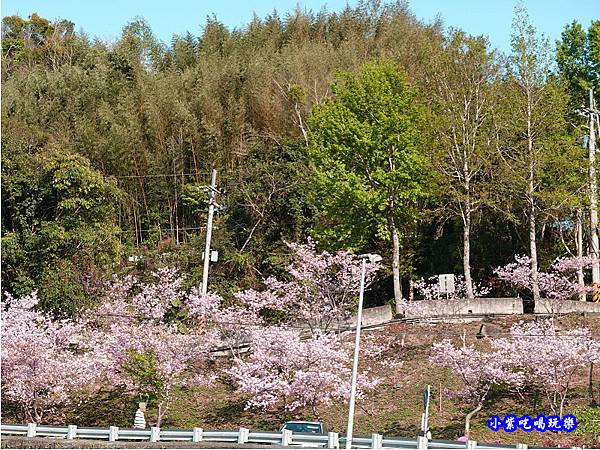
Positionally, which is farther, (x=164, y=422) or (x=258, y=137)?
(x=258, y=137)

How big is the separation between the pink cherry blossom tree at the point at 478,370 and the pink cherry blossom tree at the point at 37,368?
37.4 feet

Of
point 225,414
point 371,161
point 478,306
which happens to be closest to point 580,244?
point 478,306

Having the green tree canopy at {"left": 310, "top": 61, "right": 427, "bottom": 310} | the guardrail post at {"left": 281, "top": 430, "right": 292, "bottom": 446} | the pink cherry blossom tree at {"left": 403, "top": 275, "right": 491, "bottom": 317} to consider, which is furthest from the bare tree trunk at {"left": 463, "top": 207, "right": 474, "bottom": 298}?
the guardrail post at {"left": 281, "top": 430, "right": 292, "bottom": 446}

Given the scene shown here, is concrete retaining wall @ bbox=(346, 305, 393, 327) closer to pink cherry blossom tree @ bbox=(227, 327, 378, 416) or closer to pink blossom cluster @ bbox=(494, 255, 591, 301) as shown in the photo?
pink blossom cluster @ bbox=(494, 255, 591, 301)

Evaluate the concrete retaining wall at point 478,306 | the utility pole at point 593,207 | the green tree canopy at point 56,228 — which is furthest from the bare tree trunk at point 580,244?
the green tree canopy at point 56,228

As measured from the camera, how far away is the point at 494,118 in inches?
1471

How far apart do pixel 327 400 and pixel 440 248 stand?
49.5ft

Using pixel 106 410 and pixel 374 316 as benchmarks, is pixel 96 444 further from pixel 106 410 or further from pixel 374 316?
pixel 374 316

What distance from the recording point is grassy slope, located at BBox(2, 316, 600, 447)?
27.0 metres

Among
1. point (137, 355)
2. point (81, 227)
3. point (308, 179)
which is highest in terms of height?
point (308, 179)

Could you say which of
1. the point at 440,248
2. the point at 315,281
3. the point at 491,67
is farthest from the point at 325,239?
the point at 491,67

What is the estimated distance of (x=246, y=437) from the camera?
24219mm

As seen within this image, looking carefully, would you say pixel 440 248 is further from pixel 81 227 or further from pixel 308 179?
pixel 81 227

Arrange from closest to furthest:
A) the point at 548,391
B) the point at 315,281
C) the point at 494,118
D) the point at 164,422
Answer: the point at 548,391 < the point at 164,422 < the point at 315,281 < the point at 494,118
